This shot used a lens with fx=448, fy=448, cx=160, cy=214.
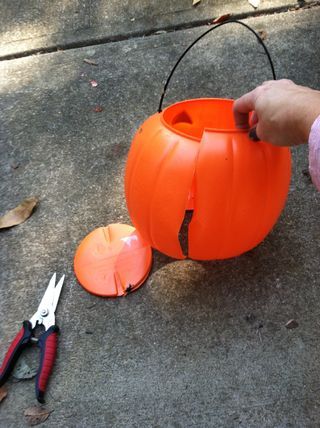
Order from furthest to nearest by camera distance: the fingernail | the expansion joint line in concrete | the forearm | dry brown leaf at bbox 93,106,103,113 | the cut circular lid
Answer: the expansion joint line in concrete, dry brown leaf at bbox 93,106,103,113, the cut circular lid, the fingernail, the forearm

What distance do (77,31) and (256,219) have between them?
70.6 inches

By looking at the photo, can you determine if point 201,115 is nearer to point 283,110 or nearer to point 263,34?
point 283,110

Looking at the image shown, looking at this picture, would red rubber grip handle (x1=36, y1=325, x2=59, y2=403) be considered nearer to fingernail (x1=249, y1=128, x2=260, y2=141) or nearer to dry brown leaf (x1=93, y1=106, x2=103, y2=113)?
fingernail (x1=249, y1=128, x2=260, y2=141)

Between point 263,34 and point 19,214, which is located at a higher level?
point 263,34

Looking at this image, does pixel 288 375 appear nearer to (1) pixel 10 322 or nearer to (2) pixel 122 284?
(2) pixel 122 284

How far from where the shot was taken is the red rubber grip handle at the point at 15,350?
1315 mm

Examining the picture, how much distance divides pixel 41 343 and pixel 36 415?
0.20 metres

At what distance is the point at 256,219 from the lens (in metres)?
1.28

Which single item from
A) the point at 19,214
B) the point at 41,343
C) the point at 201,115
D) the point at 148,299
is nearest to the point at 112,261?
Answer: the point at 148,299

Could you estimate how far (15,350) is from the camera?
1331mm

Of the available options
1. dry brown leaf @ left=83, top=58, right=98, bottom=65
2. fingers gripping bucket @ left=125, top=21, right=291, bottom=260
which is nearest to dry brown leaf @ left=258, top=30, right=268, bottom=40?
dry brown leaf @ left=83, top=58, right=98, bottom=65

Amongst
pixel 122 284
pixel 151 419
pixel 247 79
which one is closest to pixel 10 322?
pixel 122 284

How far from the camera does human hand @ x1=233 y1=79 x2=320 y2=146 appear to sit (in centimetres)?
99

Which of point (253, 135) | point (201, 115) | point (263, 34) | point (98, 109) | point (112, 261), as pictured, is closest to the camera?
point (253, 135)
